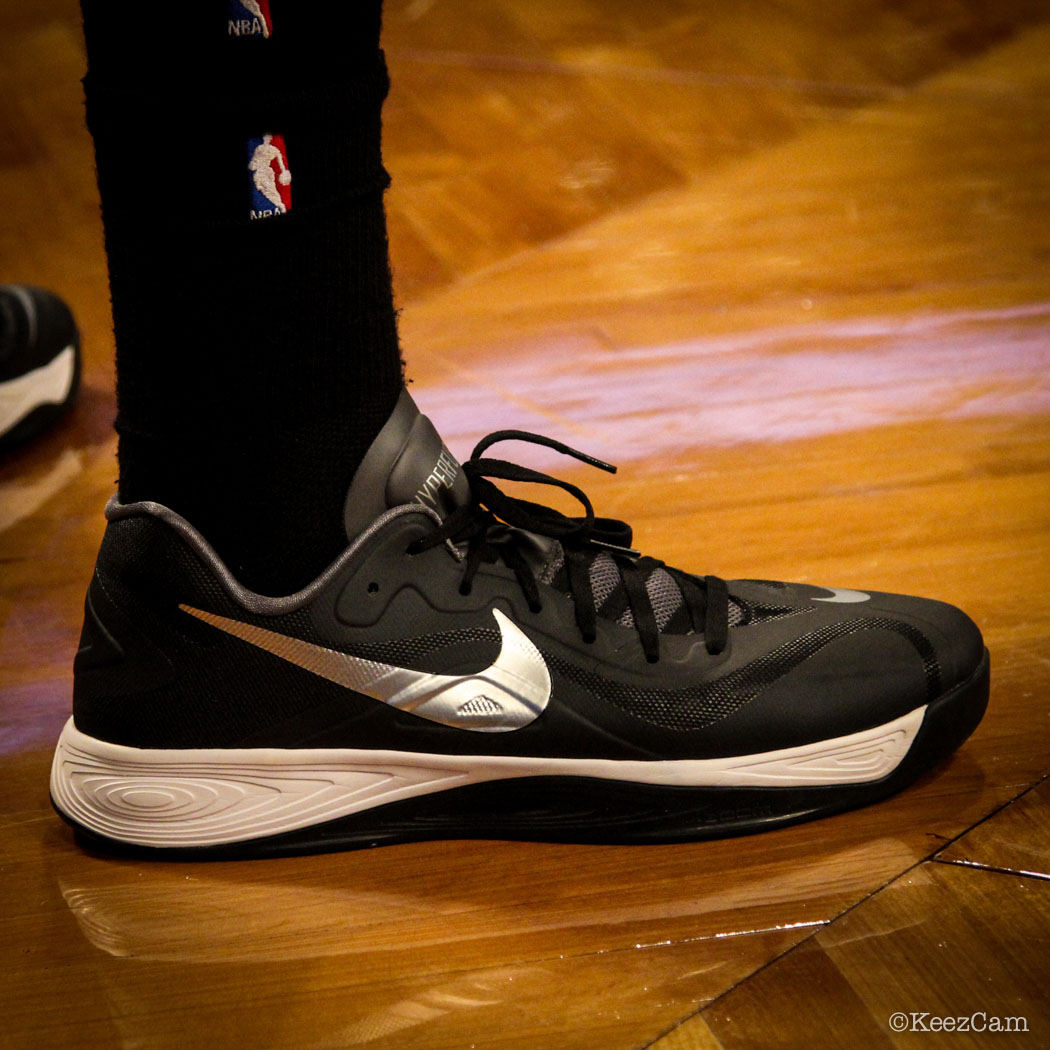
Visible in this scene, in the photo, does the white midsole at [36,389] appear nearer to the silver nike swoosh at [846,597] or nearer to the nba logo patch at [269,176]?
the nba logo patch at [269,176]

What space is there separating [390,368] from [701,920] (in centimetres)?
31

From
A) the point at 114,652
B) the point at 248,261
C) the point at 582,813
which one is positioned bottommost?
the point at 582,813

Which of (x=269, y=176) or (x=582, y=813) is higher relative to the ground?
(x=269, y=176)

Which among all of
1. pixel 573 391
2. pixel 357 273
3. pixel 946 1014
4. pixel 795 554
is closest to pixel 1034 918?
pixel 946 1014

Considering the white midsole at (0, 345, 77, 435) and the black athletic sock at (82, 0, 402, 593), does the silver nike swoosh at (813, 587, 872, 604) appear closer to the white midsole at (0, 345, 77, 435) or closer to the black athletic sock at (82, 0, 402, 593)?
the black athletic sock at (82, 0, 402, 593)

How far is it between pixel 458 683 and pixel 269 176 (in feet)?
0.83

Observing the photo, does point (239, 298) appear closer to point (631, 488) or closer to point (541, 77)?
point (631, 488)

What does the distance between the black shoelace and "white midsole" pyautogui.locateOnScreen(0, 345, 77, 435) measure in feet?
1.90

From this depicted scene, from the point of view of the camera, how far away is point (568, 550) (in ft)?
1.95

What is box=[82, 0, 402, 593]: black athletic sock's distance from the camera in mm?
456

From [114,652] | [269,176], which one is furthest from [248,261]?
[114,652]

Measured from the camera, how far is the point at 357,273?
0.51 metres

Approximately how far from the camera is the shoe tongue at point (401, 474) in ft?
1.78

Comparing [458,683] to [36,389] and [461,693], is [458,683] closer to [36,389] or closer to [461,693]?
[461,693]
